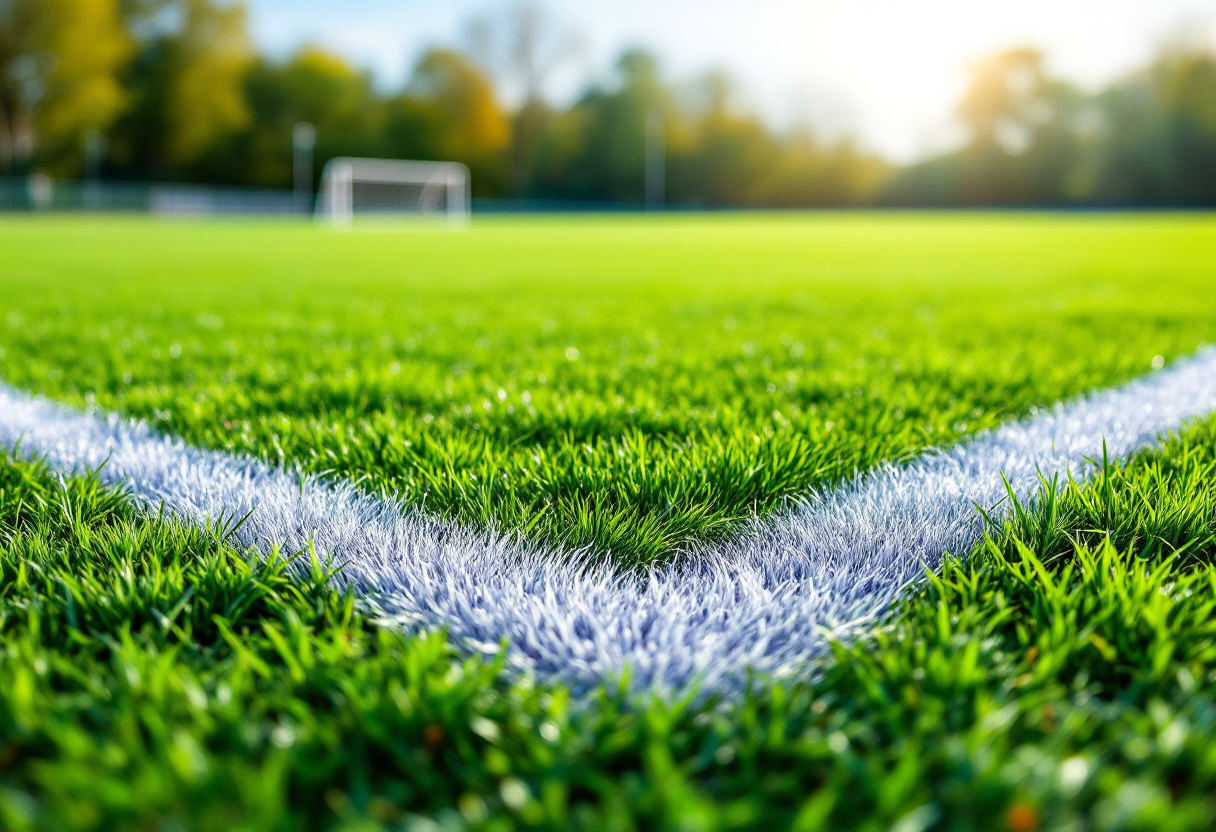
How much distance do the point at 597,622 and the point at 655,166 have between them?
62554 mm

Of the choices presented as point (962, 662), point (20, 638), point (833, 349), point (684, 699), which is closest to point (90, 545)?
point (20, 638)

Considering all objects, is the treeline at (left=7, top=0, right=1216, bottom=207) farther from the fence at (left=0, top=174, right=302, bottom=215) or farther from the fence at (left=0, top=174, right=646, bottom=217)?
the fence at (left=0, top=174, right=302, bottom=215)

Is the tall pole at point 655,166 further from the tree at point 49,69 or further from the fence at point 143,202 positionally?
the tree at point 49,69

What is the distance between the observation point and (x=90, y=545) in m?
1.60

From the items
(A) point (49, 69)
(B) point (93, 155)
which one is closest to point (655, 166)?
(B) point (93, 155)

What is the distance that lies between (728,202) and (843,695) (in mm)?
64524

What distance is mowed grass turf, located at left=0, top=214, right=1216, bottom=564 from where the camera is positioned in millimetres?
1954

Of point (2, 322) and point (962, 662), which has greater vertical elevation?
point (2, 322)

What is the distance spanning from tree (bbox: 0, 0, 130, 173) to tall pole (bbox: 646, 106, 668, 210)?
3238 centimetres

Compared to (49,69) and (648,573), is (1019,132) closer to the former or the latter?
(49,69)

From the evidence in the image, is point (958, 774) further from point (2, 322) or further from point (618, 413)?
point (2, 322)

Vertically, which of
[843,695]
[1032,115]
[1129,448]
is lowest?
[843,695]

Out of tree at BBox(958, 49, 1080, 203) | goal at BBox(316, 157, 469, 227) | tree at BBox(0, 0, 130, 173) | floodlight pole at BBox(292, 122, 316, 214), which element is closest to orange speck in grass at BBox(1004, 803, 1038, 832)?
goal at BBox(316, 157, 469, 227)

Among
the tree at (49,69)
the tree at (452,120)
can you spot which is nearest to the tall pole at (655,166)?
the tree at (452,120)
